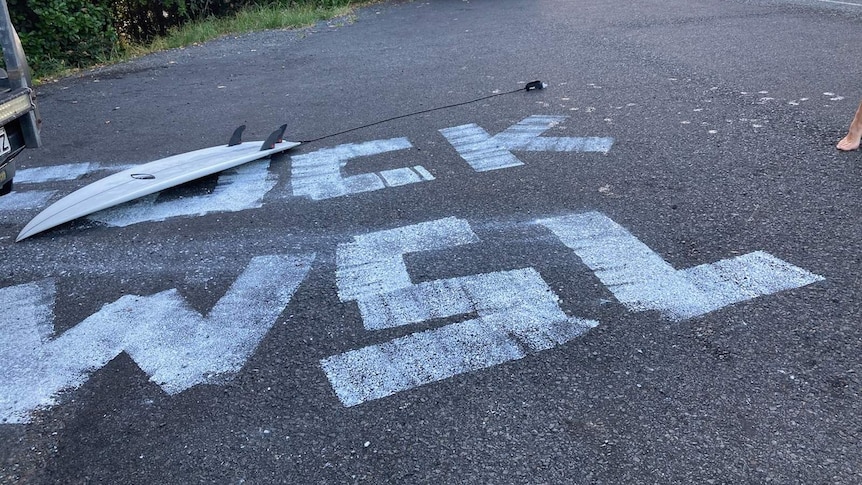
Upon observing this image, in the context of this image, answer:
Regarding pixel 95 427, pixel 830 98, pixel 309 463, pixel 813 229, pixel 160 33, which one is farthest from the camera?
pixel 160 33

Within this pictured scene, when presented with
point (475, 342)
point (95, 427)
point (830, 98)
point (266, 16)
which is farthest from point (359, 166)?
point (266, 16)

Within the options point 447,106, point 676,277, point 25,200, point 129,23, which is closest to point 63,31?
point 129,23

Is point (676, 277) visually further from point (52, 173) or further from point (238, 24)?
point (238, 24)

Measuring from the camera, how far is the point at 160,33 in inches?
524

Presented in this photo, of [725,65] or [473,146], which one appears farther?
[725,65]

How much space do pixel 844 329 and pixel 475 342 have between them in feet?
5.06

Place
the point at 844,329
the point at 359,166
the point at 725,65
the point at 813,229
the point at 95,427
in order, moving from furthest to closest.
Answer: the point at 725,65 → the point at 359,166 → the point at 813,229 → the point at 844,329 → the point at 95,427

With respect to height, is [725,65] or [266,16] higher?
[266,16]

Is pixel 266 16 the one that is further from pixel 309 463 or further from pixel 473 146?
pixel 309 463

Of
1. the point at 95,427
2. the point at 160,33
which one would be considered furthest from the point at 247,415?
the point at 160,33

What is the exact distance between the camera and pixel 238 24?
13453mm

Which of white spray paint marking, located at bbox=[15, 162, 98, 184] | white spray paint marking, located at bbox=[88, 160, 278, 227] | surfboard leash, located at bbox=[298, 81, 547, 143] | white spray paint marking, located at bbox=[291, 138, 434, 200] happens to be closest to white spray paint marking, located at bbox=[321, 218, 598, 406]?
white spray paint marking, located at bbox=[291, 138, 434, 200]

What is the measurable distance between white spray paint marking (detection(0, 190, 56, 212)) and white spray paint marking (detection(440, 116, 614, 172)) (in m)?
3.10

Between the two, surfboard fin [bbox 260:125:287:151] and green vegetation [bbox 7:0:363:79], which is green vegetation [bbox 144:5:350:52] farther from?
surfboard fin [bbox 260:125:287:151]
